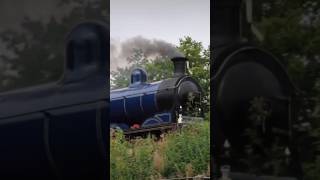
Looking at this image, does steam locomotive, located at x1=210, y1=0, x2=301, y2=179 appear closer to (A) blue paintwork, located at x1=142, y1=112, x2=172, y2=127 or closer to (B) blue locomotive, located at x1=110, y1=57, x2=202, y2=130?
(B) blue locomotive, located at x1=110, y1=57, x2=202, y2=130

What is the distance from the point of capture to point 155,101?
4695mm

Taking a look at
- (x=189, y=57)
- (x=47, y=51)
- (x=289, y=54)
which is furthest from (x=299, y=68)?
(x=47, y=51)

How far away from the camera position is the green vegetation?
175 inches

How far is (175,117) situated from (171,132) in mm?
143

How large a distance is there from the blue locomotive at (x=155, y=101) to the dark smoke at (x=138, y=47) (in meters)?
0.10

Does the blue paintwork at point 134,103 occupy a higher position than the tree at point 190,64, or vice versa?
the tree at point 190,64

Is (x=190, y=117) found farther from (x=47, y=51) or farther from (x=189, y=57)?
(x=47, y=51)

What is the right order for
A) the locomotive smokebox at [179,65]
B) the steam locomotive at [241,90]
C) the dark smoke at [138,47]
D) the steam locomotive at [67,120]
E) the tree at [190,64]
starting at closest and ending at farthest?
the steam locomotive at [67,120] → the steam locomotive at [241,90] → the dark smoke at [138,47] → the tree at [190,64] → the locomotive smokebox at [179,65]

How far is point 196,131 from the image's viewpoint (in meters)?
4.60

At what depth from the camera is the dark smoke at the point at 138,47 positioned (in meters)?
4.28

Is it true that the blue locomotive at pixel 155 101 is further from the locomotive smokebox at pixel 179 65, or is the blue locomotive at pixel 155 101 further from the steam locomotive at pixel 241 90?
the steam locomotive at pixel 241 90

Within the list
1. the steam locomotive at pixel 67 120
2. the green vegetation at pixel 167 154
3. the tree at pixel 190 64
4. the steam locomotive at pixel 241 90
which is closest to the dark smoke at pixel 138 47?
the tree at pixel 190 64

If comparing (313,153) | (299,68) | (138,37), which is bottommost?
(313,153)

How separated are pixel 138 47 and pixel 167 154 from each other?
3.26 feet
